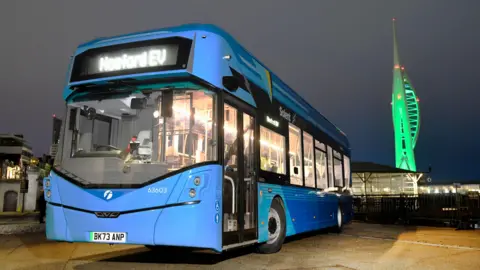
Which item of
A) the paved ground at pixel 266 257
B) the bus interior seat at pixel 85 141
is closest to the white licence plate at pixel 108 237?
the paved ground at pixel 266 257

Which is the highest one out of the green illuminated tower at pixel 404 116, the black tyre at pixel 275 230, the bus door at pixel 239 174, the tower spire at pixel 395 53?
the tower spire at pixel 395 53

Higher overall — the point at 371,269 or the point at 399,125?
the point at 399,125

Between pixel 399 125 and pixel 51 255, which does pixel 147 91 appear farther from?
pixel 399 125

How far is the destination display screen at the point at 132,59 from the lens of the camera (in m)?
6.87

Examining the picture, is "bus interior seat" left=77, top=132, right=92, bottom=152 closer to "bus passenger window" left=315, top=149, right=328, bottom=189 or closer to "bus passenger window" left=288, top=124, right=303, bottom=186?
"bus passenger window" left=288, top=124, right=303, bottom=186

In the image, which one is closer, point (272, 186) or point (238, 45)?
point (238, 45)

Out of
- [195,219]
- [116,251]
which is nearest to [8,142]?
[116,251]

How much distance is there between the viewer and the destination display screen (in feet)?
22.5

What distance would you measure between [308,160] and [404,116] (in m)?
100.0

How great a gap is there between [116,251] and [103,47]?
16.4ft

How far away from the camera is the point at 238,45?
26.8 feet

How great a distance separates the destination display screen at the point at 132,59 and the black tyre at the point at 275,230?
3.69 meters

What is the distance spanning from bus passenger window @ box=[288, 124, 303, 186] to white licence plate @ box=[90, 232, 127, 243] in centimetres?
459

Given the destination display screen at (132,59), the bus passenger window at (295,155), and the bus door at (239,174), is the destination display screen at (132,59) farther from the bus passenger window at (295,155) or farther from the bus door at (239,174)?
the bus passenger window at (295,155)
